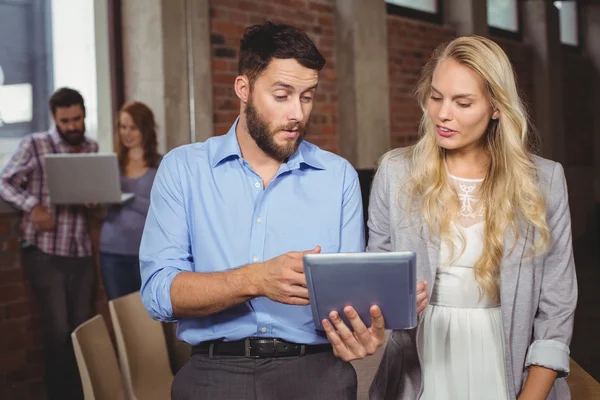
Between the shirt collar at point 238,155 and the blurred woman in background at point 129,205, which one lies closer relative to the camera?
the shirt collar at point 238,155

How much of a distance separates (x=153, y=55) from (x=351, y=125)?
1841mm

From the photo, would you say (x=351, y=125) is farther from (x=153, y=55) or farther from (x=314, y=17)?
(x=153, y=55)

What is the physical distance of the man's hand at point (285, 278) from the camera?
4.67 ft

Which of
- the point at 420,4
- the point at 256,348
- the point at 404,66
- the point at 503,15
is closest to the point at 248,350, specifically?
the point at 256,348

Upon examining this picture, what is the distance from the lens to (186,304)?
1.56m

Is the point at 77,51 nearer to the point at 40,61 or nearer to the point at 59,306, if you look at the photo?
the point at 40,61

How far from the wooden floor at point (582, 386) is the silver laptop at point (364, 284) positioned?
94cm

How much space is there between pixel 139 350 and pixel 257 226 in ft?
4.75

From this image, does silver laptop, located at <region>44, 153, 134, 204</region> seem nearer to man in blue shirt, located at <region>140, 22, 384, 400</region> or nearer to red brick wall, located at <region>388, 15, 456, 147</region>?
man in blue shirt, located at <region>140, 22, 384, 400</region>

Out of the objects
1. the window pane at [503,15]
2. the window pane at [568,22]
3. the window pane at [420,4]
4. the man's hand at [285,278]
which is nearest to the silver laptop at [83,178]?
the man's hand at [285,278]

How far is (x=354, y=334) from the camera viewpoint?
1495mm

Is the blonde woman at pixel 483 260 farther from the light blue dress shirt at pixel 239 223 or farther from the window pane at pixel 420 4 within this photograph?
the window pane at pixel 420 4

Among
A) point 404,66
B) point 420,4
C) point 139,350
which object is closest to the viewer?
point 139,350

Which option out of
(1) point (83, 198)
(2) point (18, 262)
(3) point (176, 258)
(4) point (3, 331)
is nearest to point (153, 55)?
(1) point (83, 198)
